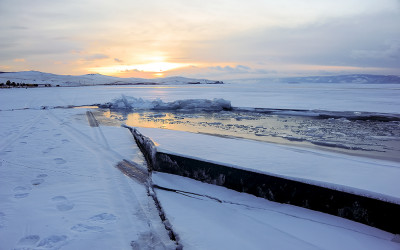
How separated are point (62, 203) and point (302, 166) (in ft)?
8.36

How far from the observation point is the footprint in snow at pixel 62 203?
2.32 m

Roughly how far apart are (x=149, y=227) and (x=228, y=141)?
249 cm

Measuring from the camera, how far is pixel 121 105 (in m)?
13.2

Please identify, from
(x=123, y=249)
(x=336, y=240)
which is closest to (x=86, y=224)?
(x=123, y=249)

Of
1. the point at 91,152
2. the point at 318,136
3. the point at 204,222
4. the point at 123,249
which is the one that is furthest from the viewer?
the point at 318,136

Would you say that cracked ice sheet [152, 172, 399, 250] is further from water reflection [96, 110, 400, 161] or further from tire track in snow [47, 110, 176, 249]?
water reflection [96, 110, 400, 161]

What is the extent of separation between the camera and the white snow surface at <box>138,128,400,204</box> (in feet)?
7.62

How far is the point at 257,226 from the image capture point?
2158mm

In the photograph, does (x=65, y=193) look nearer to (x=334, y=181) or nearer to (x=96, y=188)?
(x=96, y=188)

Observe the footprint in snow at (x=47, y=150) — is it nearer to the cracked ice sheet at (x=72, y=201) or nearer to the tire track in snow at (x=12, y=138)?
the cracked ice sheet at (x=72, y=201)

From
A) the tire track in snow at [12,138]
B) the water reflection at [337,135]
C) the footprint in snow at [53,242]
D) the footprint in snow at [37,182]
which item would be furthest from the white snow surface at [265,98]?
the footprint in snow at [53,242]

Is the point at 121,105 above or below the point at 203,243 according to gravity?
above

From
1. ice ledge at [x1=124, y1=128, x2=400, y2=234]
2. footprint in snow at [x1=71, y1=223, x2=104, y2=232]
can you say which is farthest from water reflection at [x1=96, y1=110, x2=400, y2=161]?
footprint in snow at [x1=71, y1=223, x2=104, y2=232]

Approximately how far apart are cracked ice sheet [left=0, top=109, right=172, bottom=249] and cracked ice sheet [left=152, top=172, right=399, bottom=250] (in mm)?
241
